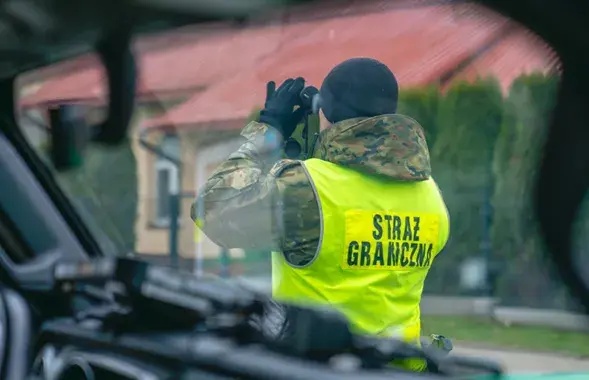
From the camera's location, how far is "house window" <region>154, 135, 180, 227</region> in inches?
70.8

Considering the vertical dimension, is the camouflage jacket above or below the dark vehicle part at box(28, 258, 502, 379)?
above

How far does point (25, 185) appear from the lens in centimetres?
223

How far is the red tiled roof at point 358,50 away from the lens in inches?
63.7

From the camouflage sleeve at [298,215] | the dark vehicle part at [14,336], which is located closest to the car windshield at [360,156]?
the camouflage sleeve at [298,215]

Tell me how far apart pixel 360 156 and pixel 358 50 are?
0.19 meters

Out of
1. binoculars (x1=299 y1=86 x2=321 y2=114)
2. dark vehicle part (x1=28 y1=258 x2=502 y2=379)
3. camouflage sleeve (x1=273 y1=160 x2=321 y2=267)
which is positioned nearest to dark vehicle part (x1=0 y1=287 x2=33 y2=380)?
dark vehicle part (x1=28 y1=258 x2=502 y2=379)

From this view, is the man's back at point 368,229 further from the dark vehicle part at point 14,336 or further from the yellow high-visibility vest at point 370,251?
the dark vehicle part at point 14,336

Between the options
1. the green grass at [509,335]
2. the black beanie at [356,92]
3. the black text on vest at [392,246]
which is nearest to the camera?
the green grass at [509,335]

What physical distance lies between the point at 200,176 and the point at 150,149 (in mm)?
149

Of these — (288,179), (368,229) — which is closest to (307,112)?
(288,179)

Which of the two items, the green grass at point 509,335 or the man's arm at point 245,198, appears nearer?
the green grass at point 509,335

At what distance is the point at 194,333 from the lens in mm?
1856

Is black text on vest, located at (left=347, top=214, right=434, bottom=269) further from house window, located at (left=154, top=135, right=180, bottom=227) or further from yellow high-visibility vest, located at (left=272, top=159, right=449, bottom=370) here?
house window, located at (left=154, top=135, right=180, bottom=227)

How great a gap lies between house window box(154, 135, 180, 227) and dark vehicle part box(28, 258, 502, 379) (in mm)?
118
